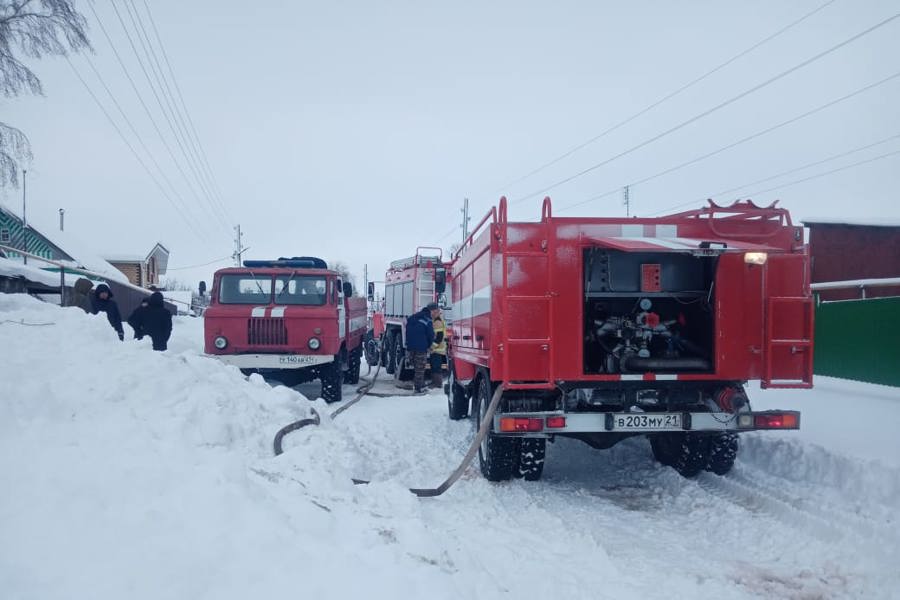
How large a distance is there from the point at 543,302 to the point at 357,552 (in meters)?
2.93

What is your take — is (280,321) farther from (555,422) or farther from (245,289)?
(555,422)

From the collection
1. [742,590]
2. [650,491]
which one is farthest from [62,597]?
[650,491]

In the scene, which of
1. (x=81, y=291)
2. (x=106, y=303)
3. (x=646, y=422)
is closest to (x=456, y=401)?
(x=646, y=422)

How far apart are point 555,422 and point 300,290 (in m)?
7.60

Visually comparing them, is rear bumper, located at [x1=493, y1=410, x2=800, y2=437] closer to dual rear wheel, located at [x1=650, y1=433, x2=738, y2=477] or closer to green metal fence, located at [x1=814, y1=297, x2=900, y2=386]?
dual rear wheel, located at [x1=650, y1=433, x2=738, y2=477]

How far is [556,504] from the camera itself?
5.79 metres

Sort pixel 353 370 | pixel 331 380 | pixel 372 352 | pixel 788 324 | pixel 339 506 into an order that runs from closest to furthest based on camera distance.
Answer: pixel 339 506
pixel 788 324
pixel 331 380
pixel 353 370
pixel 372 352

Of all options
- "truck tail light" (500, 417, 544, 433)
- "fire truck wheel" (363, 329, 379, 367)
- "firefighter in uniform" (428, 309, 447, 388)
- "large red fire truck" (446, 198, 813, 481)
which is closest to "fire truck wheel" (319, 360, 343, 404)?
"firefighter in uniform" (428, 309, 447, 388)

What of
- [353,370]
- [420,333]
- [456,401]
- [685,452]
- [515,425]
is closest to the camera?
[515,425]

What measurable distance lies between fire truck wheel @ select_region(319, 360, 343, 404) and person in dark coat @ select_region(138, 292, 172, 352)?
336 cm

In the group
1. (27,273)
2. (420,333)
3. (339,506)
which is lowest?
(339,506)

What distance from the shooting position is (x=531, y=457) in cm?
636

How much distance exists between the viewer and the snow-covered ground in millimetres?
3014

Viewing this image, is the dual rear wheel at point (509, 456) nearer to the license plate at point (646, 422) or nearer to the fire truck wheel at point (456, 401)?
the license plate at point (646, 422)
